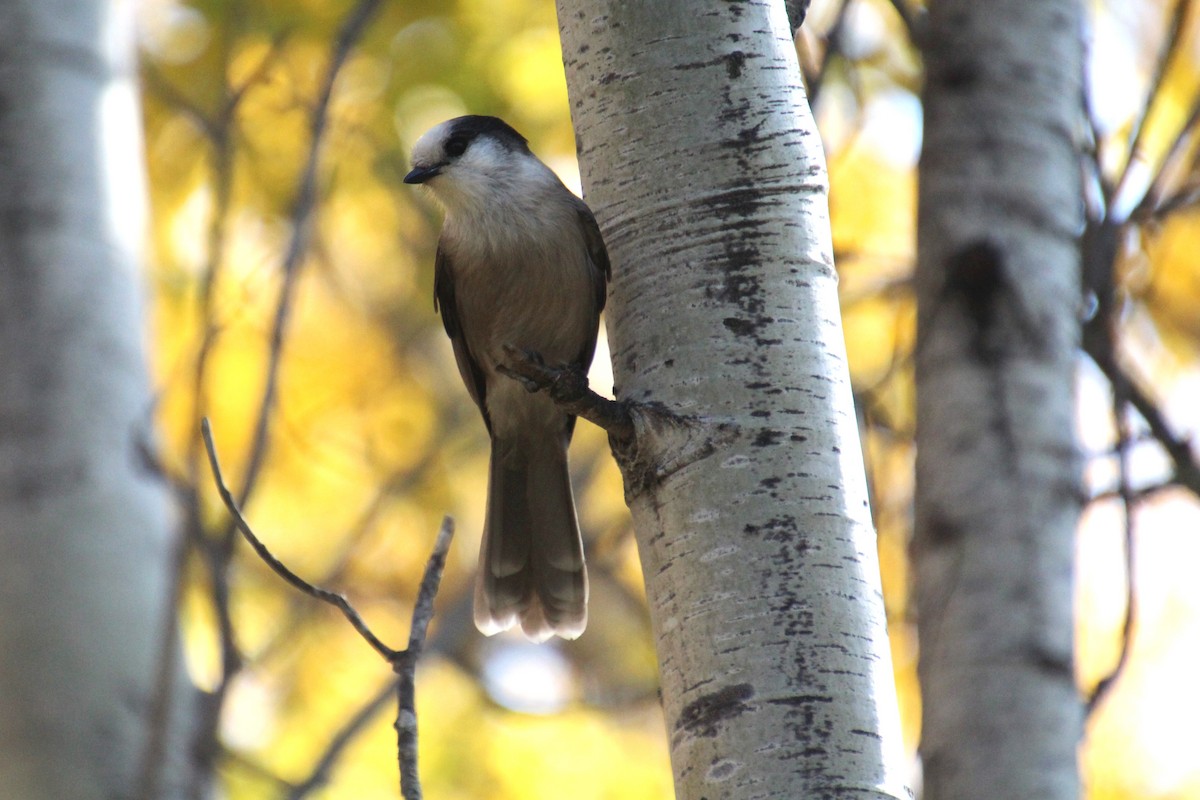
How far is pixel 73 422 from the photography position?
250 centimetres

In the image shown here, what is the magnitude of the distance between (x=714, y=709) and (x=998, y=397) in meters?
1.30

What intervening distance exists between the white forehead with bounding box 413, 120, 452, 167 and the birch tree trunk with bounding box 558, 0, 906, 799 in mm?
1301

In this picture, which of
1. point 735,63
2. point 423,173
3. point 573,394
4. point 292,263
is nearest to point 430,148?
point 423,173

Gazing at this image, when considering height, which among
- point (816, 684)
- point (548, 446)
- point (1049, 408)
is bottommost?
point (816, 684)

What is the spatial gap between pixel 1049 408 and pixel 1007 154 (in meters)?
0.56

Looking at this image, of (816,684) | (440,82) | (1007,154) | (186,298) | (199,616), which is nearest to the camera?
(816,684)

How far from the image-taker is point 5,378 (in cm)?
252

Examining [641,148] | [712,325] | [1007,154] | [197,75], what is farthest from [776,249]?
[197,75]

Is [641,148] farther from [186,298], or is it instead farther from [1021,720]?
[186,298]

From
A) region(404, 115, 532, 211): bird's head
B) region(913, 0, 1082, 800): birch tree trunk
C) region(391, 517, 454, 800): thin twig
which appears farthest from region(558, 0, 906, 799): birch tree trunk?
region(404, 115, 532, 211): bird's head

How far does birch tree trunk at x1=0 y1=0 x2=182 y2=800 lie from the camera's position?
7.50 ft

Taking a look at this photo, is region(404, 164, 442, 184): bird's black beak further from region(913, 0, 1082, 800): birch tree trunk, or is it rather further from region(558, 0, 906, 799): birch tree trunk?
region(558, 0, 906, 799): birch tree trunk

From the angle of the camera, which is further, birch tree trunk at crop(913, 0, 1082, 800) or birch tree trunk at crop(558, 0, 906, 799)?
birch tree trunk at crop(913, 0, 1082, 800)

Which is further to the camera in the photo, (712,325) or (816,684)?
(712,325)
